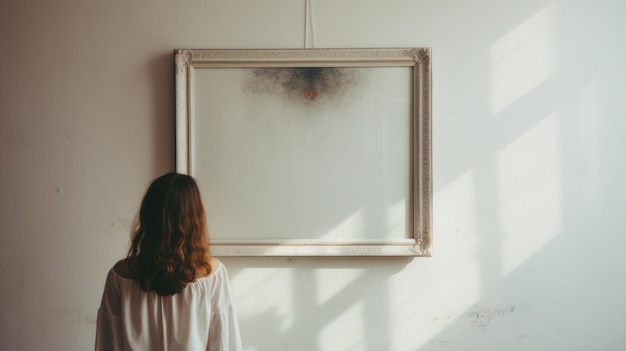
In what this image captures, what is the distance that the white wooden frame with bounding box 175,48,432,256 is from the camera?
2.49 meters

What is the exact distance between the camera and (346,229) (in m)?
2.53

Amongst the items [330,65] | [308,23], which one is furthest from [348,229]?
[308,23]

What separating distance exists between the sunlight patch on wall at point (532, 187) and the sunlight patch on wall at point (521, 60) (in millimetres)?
221

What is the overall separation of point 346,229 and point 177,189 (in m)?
1.18

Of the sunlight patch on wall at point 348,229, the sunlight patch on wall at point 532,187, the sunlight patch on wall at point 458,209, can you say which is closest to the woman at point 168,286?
the sunlight patch on wall at point 348,229

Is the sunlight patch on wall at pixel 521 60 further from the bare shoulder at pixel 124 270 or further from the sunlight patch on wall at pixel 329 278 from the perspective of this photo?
the bare shoulder at pixel 124 270

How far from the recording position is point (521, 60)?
2.53 metres

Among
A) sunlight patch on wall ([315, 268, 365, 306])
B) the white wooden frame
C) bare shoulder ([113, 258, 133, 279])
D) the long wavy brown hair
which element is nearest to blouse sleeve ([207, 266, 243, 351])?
the long wavy brown hair

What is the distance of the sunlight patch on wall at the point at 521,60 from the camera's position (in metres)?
2.53

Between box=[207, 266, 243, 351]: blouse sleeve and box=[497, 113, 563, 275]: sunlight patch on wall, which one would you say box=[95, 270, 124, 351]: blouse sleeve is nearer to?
box=[207, 266, 243, 351]: blouse sleeve

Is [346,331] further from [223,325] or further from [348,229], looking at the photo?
[223,325]

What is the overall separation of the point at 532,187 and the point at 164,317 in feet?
6.50

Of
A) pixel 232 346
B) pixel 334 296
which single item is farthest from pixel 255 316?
pixel 232 346

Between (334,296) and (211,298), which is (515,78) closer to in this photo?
(334,296)
